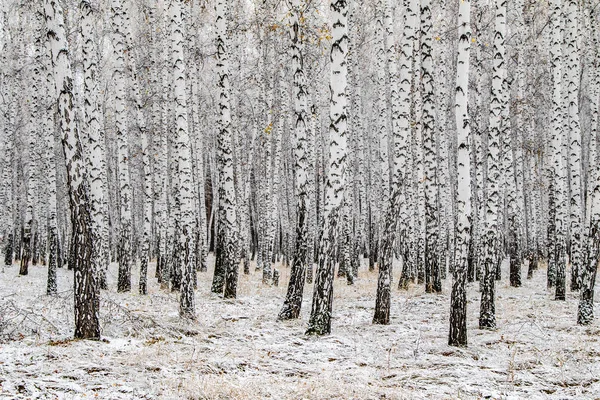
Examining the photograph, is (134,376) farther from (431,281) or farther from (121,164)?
(431,281)

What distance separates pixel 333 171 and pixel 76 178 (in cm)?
418

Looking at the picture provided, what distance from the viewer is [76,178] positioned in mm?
7289

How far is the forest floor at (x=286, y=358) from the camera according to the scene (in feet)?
19.2

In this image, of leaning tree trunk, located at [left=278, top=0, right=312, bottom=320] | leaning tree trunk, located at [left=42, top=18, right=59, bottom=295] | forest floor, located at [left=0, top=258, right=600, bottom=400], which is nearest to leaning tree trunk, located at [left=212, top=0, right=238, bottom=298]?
forest floor, located at [left=0, top=258, right=600, bottom=400]

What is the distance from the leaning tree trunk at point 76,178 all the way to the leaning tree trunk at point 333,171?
3729 millimetres

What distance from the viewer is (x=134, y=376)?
615 cm

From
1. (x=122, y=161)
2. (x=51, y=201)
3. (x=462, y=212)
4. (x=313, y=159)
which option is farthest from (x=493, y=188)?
(x=51, y=201)

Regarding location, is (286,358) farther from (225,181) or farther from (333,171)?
(225,181)

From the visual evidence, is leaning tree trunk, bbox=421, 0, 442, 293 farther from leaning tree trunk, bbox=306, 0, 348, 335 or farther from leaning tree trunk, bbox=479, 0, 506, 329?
leaning tree trunk, bbox=306, 0, 348, 335

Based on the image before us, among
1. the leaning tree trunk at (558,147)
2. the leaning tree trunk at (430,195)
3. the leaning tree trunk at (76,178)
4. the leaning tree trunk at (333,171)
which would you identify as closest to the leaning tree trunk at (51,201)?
the leaning tree trunk at (76,178)

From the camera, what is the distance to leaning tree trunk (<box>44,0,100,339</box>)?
7215 millimetres

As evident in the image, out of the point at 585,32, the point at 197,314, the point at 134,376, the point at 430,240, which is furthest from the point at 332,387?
the point at 585,32

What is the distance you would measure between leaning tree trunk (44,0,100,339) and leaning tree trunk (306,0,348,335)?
12.2 feet

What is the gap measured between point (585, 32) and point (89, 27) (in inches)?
652
